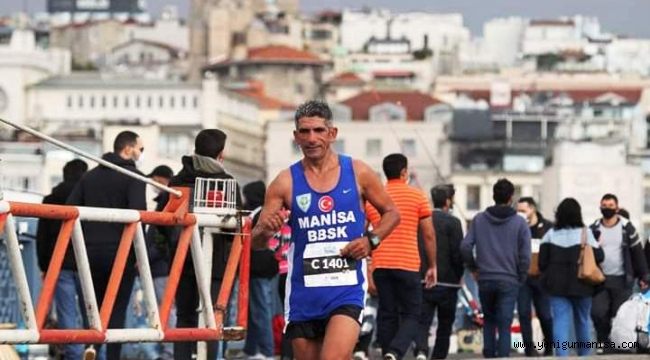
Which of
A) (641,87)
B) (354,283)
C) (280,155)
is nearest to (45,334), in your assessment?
(354,283)

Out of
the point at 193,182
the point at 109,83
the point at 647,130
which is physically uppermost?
the point at 109,83

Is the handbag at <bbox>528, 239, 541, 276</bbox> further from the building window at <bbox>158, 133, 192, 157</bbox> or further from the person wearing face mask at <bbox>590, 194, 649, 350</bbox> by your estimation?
the building window at <bbox>158, 133, 192, 157</bbox>

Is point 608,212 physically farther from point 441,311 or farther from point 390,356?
point 390,356

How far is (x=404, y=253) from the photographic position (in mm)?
17469

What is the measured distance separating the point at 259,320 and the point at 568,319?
2505 millimetres

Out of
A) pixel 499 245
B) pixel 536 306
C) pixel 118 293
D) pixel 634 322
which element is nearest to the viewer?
pixel 118 293

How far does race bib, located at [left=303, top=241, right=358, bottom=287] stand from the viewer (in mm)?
12508

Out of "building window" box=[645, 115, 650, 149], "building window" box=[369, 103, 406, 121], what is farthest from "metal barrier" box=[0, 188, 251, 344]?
"building window" box=[645, 115, 650, 149]

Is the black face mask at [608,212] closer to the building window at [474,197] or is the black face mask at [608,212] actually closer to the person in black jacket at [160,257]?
the person in black jacket at [160,257]

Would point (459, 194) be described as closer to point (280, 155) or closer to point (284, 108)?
point (280, 155)

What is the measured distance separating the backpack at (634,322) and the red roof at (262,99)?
161 m

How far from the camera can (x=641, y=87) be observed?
197375 mm

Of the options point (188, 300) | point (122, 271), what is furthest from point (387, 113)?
point (122, 271)

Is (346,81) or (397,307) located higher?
(346,81)
